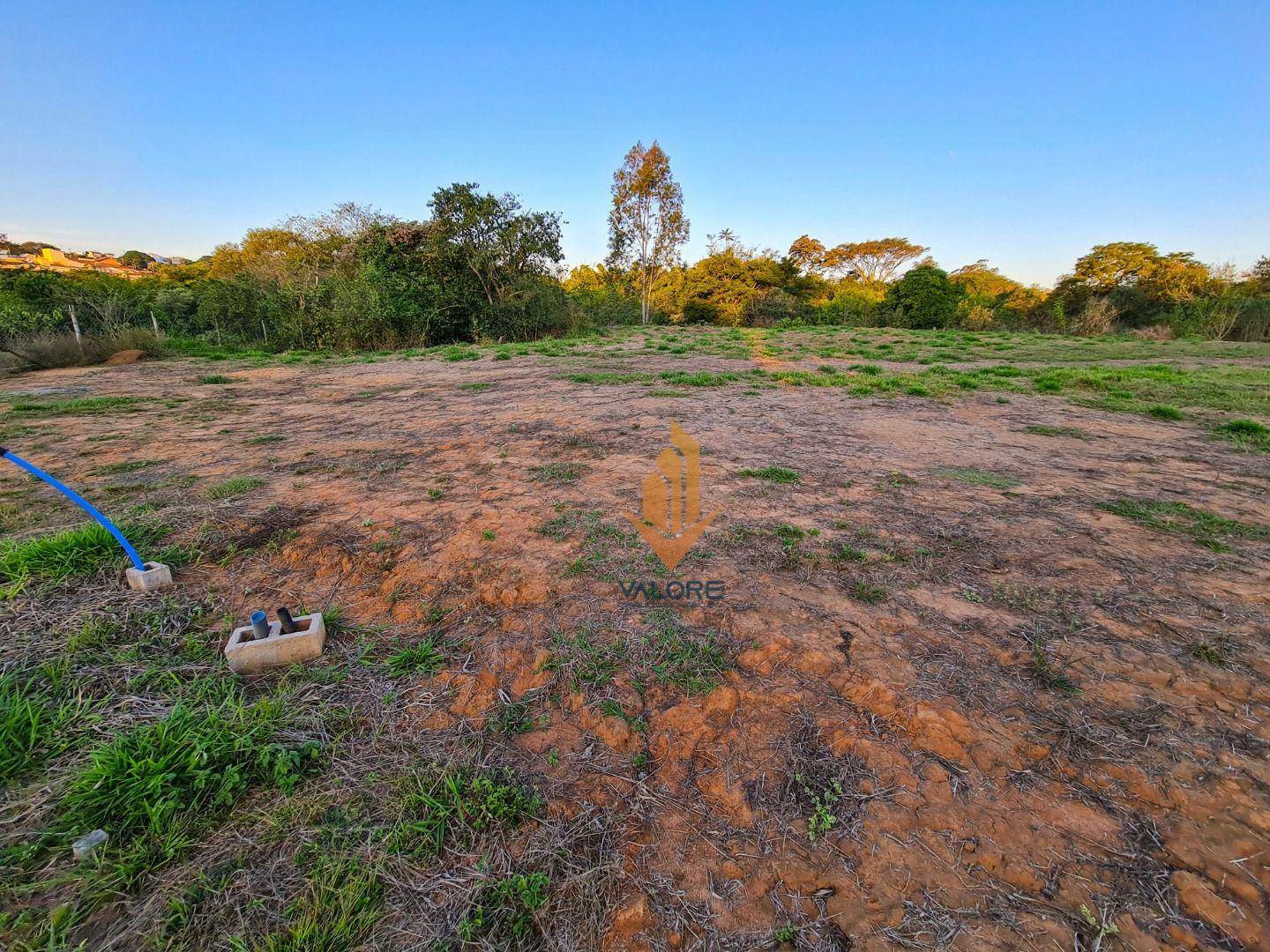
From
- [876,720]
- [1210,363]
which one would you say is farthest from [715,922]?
[1210,363]

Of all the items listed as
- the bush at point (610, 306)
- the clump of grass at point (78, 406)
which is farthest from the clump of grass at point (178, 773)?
the bush at point (610, 306)

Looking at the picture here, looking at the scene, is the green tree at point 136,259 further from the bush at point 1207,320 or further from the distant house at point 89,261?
the bush at point 1207,320

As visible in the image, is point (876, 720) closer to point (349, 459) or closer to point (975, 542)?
point (975, 542)

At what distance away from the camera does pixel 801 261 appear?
3114 centimetres

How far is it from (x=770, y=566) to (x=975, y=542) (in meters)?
1.45

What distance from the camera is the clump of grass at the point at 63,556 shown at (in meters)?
2.33

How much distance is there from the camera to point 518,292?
16.5m

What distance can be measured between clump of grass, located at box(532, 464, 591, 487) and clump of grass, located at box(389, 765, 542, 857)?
255 centimetres

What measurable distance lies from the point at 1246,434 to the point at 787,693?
7.28 meters

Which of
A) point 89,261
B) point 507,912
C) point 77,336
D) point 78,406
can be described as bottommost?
point 507,912

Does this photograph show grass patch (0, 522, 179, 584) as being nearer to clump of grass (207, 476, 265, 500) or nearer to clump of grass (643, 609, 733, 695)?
clump of grass (207, 476, 265, 500)

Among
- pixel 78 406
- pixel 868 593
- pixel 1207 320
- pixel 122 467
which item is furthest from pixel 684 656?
pixel 1207 320

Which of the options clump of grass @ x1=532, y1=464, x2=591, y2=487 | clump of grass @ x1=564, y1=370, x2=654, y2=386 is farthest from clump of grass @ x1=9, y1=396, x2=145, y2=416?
clump of grass @ x1=532, y1=464, x2=591, y2=487

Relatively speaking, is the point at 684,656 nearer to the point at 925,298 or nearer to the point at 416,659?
the point at 416,659
